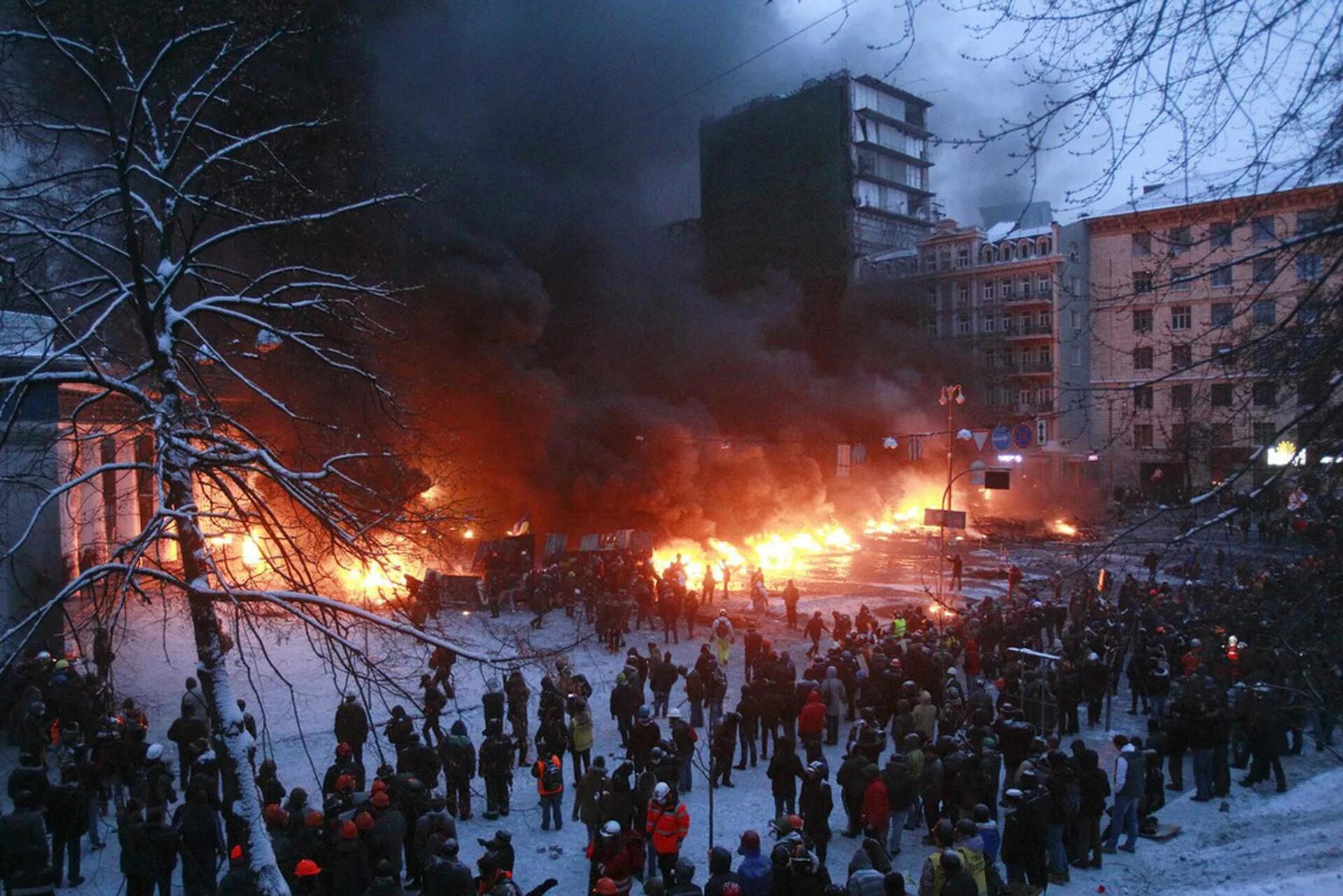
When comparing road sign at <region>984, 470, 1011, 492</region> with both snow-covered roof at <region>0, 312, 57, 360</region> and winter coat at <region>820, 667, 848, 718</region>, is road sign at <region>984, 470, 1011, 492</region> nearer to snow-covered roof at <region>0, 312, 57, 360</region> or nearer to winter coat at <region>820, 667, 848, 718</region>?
winter coat at <region>820, 667, 848, 718</region>

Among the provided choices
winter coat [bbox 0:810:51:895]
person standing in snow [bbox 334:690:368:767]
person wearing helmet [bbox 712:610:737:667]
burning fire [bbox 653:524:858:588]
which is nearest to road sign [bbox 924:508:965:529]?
person wearing helmet [bbox 712:610:737:667]

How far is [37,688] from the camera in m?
10.6

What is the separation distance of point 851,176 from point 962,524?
37.6 metres

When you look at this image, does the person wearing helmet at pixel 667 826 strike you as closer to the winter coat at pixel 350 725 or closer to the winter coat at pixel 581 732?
the winter coat at pixel 581 732

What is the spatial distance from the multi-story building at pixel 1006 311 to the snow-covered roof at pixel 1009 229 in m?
0.07

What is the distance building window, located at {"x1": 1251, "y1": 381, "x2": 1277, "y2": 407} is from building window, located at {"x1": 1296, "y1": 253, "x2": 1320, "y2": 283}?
24.1 inches

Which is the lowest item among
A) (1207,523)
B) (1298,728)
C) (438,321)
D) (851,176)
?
(1298,728)

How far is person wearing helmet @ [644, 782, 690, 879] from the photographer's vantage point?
8.21 meters

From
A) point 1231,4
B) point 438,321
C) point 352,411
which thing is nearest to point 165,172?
point 1231,4

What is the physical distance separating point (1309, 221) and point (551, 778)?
8115mm

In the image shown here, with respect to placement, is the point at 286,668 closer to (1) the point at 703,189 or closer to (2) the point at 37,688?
(2) the point at 37,688

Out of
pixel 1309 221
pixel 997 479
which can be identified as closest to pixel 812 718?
pixel 1309 221

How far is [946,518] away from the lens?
63.4 ft

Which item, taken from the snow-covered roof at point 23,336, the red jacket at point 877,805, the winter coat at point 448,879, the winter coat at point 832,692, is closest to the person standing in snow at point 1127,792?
the red jacket at point 877,805
